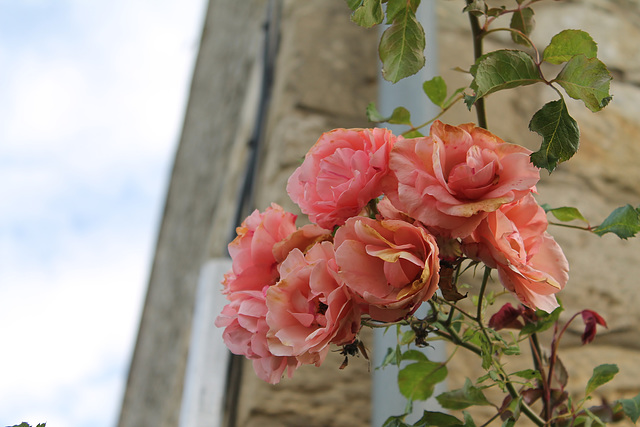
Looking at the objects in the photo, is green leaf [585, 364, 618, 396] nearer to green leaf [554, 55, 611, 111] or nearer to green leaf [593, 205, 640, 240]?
green leaf [593, 205, 640, 240]

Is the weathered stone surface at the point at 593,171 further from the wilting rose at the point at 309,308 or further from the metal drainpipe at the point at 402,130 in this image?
the wilting rose at the point at 309,308

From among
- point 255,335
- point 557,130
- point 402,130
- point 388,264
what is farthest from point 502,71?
point 402,130

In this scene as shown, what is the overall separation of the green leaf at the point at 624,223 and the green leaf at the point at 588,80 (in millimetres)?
161

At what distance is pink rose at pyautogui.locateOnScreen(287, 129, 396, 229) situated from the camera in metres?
0.44

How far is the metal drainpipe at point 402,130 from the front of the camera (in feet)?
2.92

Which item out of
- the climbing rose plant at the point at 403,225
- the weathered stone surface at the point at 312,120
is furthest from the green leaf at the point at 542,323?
the weathered stone surface at the point at 312,120

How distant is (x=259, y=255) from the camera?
0.49 metres

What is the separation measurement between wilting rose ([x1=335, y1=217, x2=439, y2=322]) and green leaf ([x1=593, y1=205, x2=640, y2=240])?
24cm

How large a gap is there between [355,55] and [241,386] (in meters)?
0.78

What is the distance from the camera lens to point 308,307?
425 millimetres

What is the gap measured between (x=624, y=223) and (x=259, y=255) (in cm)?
33

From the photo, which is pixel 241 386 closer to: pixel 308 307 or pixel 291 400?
pixel 291 400

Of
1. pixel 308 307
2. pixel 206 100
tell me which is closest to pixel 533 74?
pixel 308 307

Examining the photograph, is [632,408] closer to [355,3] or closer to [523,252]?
[523,252]
